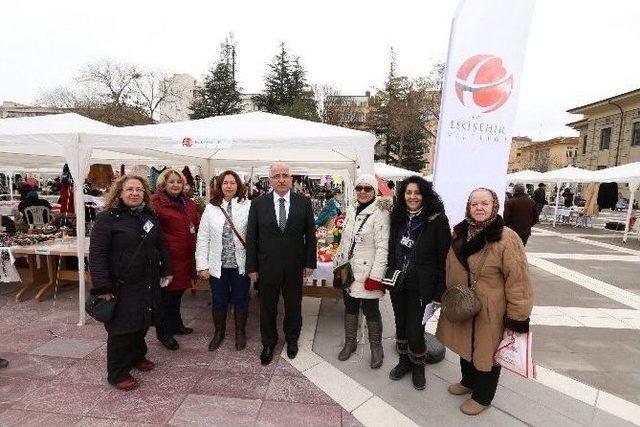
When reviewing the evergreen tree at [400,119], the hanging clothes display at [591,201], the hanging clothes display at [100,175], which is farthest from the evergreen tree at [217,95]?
the hanging clothes display at [591,201]

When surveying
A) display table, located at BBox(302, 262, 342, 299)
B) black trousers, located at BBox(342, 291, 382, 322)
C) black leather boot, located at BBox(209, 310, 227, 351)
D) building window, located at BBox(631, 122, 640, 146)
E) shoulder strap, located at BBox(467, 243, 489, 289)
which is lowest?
black leather boot, located at BBox(209, 310, 227, 351)

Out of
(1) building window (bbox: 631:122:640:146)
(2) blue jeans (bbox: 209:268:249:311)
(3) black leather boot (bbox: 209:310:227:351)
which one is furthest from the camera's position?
(1) building window (bbox: 631:122:640:146)

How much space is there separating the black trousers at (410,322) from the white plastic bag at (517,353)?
0.61 metres

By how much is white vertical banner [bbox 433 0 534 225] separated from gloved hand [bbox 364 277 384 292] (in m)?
0.87

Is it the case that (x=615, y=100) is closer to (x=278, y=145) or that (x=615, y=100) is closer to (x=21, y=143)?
(x=278, y=145)

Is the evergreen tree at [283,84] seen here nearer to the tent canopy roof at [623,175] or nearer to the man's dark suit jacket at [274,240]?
the tent canopy roof at [623,175]

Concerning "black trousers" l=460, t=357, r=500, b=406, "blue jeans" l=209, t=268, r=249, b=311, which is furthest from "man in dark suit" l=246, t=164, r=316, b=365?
"black trousers" l=460, t=357, r=500, b=406

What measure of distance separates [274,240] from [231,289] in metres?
0.81

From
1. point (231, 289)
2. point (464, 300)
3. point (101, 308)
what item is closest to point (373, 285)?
point (464, 300)

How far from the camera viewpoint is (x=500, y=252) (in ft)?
7.64

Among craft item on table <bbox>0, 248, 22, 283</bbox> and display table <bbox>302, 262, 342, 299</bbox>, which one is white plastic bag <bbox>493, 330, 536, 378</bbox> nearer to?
display table <bbox>302, 262, 342, 299</bbox>

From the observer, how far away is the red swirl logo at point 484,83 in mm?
2959

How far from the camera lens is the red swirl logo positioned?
2.96 metres

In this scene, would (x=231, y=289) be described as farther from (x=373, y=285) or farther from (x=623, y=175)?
(x=623, y=175)
